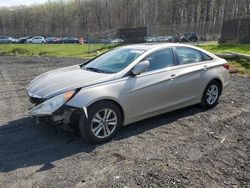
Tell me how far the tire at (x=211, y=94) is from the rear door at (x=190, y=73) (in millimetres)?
212

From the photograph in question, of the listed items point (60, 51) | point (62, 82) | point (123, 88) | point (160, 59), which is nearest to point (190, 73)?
point (160, 59)

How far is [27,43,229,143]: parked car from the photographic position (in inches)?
196

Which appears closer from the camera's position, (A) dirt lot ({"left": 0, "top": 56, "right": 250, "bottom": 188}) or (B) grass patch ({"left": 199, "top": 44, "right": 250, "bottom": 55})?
(A) dirt lot ({"left": 0, "top": 56, "right": 250, "bottom": 188})

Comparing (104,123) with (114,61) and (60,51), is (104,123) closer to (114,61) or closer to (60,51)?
(114,61)

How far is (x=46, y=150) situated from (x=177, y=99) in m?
2.74

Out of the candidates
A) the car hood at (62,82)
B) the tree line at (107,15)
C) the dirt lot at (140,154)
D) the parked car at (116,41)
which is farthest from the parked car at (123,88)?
the tree line at (107,15)

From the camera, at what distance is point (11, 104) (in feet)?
25.6

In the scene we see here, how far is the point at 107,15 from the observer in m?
92.9

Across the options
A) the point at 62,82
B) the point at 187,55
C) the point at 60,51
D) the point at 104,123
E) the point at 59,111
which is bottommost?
the point at 60,51

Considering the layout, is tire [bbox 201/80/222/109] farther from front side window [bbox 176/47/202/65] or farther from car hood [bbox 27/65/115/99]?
car hood [bbox 27/65/115/99]

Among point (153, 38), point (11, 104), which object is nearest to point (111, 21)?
point (153, 38)

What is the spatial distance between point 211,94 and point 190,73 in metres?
0.99

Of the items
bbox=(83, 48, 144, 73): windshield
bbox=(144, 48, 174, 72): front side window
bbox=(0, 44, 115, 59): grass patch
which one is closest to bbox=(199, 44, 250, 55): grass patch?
bbox=(0, 44, 115, 59): grass patch

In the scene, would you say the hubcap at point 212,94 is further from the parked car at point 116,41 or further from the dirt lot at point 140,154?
the parked car at point 116,41
